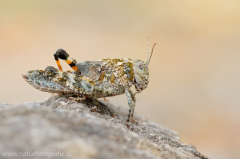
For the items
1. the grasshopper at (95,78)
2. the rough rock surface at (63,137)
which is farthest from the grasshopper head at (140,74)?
the rough rock surface at (63,137)

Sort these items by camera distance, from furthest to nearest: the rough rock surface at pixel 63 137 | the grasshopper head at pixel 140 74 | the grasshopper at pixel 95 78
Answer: the grasshopper head at pixel 140 74, the grasshopper at pixel 95 78, the rough rock surface at pixel 63 137

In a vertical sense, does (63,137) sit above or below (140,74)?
below

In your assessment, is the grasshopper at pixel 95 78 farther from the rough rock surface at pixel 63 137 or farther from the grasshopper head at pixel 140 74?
the rough rock surface at pixel 63 137

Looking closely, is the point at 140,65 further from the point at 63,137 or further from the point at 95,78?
the point at 63,137

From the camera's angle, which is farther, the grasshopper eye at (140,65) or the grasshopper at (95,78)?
the grasshopper eye at (140,65)

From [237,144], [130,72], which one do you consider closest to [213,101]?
[237,144]

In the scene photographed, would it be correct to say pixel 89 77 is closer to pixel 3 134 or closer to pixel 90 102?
pixel 90 102

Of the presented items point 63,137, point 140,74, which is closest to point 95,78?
point 140,74

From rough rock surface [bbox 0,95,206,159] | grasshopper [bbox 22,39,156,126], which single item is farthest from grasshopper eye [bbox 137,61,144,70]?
rough rock surface [bbox 0,95,206,159]
